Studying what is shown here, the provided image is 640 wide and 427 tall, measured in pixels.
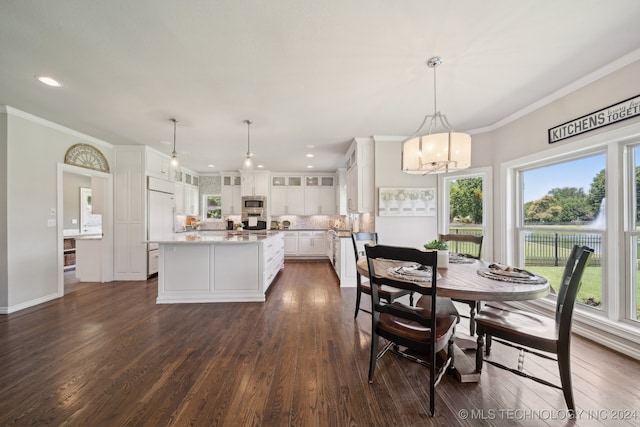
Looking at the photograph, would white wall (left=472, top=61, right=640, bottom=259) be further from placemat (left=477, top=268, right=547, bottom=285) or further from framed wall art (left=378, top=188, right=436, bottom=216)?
placemat (left=477, top=268, right=547, bottom=285)

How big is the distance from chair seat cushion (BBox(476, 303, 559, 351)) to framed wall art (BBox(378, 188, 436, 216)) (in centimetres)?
241

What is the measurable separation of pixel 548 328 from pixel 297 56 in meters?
2.78

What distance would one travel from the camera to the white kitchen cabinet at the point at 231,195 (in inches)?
286

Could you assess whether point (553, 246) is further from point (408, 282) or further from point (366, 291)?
point (408, 282)

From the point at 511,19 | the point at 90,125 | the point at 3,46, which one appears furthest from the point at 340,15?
the point at 90,125

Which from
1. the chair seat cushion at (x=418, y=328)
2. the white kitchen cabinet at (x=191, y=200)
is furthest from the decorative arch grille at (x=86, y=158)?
the chair seat cushion at (x=418, y=328)

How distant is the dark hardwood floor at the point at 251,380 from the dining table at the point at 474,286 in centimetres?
16

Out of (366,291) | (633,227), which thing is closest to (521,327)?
(366,291)

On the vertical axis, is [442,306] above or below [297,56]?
below

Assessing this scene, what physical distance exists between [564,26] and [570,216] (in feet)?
6.67

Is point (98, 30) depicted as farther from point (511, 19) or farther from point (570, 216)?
point (570, 216)

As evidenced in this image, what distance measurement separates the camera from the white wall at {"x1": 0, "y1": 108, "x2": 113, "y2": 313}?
3.14 m

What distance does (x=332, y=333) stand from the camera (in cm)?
256

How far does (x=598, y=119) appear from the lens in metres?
2.35
